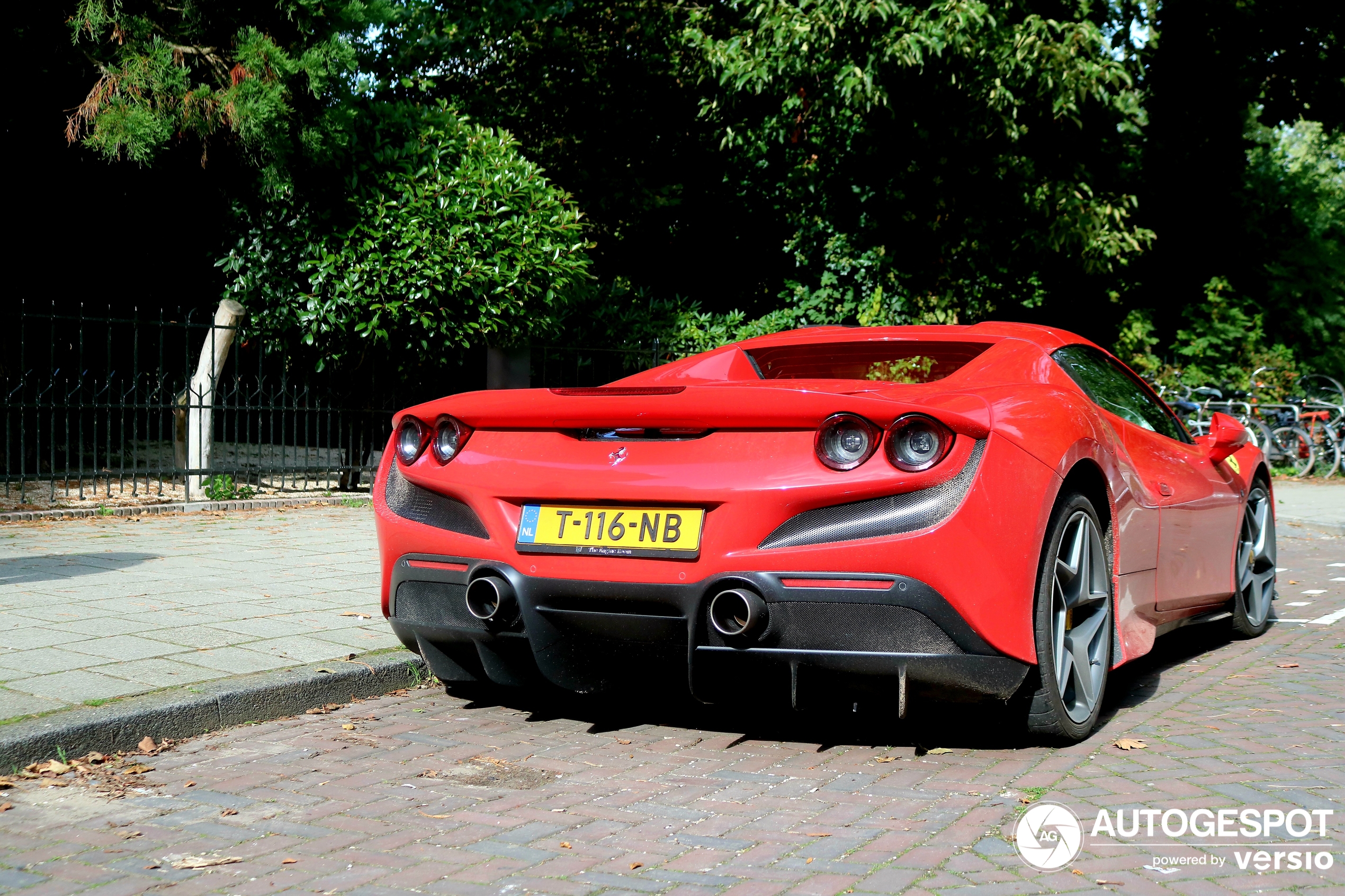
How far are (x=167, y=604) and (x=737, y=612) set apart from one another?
3296 millimetres

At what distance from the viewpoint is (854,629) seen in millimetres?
3596

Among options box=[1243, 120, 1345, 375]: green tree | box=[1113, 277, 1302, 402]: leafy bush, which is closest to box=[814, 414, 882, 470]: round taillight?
box=[1113, 277, 1302, 402]: leafy bush

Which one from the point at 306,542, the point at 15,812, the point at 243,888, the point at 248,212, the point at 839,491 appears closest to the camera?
the point at 243,888

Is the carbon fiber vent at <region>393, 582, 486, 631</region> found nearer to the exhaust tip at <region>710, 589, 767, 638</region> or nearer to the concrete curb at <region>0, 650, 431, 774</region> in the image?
the concrete curb at <region>0, 650, 431, 774</region>

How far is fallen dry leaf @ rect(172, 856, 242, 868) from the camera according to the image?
2980mm

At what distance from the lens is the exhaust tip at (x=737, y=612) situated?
3609 millimetres

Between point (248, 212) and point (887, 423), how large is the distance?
30.1 feet

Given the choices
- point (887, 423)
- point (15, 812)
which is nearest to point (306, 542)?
point (15, 812)

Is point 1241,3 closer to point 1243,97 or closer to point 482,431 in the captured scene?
point 1243,97

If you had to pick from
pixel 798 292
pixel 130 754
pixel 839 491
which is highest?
pixel 798 292

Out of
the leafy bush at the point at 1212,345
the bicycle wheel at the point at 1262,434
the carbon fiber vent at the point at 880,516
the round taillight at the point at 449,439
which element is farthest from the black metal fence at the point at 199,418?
the leafy bush at the point at 1212,345

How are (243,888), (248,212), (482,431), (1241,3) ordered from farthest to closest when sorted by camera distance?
(1241,3) < (248,212) < (482,431) < (243,888)

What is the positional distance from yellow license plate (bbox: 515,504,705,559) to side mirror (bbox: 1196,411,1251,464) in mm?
2880

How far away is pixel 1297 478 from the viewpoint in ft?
58.7
